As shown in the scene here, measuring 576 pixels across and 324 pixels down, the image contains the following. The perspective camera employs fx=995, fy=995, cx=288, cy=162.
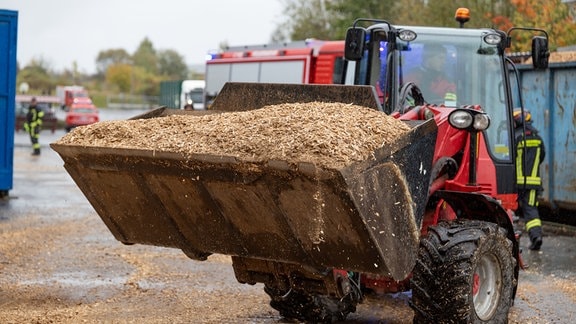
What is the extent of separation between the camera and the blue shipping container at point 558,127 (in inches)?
546

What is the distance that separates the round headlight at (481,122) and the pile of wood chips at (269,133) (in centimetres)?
91

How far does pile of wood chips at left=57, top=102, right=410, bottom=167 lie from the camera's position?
544 centimetres

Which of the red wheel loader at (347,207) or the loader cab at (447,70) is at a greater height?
the loader cab at (447,70)

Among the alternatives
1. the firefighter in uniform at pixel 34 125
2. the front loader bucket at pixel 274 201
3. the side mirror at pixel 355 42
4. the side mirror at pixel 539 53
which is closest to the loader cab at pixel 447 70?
the side mirror at pixel 355 42

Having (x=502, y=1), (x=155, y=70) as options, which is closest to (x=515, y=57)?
(x=502, y=1)

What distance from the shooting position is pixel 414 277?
6.43m

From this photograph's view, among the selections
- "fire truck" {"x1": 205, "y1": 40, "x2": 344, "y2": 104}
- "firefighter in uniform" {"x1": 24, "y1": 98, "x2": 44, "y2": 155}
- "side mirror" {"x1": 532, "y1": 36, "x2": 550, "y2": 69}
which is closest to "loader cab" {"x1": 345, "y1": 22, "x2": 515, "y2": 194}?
"side mirror" {"x1": 532, "y1": 36, "x2": 550, "y2": 69}

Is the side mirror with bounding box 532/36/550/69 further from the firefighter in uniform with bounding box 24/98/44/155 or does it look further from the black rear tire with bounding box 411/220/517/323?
the firefighter in uniform with bounding box 24/98/44/155

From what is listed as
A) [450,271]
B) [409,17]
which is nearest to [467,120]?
[450,271]

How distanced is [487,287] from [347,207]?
198 cm

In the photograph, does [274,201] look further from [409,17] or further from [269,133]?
[409,17]

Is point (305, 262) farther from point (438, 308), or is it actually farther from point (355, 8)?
point (355, 8)

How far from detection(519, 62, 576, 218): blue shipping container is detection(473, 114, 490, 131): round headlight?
739 centimetres

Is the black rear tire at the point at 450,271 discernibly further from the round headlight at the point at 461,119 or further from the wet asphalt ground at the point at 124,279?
the wet asphalt ground at the point at 124,279
